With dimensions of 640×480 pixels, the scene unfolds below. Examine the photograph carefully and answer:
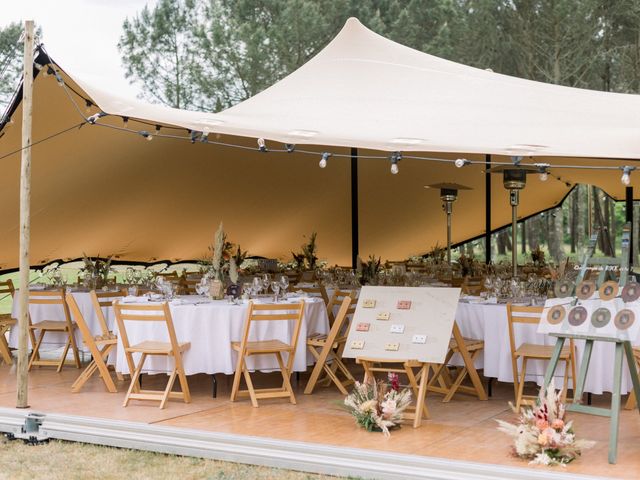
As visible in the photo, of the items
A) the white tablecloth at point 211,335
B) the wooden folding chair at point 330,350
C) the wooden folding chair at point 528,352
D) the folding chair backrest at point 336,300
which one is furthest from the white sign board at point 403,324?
the folding chair backrest at point 336,300

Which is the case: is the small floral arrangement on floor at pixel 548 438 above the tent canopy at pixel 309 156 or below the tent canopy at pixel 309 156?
below

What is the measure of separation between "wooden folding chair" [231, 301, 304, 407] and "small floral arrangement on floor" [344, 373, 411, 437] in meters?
0.99

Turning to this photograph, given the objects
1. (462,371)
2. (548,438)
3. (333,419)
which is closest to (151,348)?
(333,419)

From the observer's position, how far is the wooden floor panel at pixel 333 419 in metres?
5.51

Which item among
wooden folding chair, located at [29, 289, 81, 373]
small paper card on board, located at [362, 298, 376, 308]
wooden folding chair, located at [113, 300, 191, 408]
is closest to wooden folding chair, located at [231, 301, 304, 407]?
wooden folding chair, located at [113, 300, 191, 408]

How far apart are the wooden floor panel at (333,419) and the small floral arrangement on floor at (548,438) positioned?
→ 0.29 feet

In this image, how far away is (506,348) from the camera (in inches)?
282

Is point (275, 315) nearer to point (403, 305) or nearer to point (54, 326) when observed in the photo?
point (403, 305)

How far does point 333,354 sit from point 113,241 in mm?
6355

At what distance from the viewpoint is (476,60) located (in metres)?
22.7

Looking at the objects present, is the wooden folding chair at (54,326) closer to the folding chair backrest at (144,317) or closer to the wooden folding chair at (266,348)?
the folding chair backrest at (144,317)

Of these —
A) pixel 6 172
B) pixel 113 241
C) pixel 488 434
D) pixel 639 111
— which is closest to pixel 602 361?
pixel 488 434

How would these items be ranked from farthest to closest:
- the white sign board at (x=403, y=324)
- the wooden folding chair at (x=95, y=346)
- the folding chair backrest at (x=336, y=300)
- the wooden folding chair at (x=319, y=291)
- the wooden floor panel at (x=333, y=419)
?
the wooden folding chair at (x=319, y=291)
the folding chair backrest at (x=336, y=300)
the wooden folding chair at (x=95, y=346)
the white sign board at (x=403, y=324)
the wooden floor panel at (x=333, y=419)

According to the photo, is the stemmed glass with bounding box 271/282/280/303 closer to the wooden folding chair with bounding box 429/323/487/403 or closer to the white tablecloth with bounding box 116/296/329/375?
the white tablecloth with bounding box 116/296/329/375
